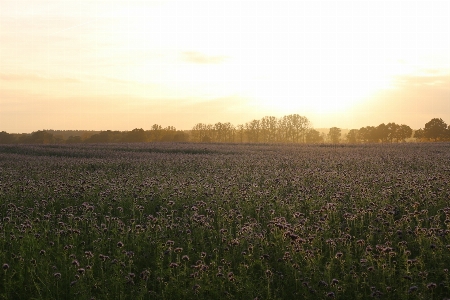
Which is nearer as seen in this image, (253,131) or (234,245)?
(234,245)

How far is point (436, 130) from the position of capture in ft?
298

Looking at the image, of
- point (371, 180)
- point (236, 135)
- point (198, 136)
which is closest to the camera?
point (371, 180)

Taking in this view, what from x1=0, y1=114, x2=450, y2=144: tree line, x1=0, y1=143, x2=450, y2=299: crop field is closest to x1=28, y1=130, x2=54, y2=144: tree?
x1=0, y1=114, x2=450, y2=144: tree line

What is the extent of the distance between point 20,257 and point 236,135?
132441 mm

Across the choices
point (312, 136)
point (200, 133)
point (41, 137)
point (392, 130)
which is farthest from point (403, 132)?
point (41, 137)

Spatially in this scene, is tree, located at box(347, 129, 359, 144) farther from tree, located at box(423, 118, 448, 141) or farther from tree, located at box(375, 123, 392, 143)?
tree, located at box(423, 118, 448, 141)

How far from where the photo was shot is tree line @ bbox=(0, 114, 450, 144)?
300ft

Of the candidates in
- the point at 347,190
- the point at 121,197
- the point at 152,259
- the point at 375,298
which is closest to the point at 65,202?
the point at 121,197

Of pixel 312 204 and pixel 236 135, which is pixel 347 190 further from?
pixel 236 135

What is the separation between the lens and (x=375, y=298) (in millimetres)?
5461

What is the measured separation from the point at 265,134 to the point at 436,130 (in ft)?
153

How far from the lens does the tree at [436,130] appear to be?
9012 cm

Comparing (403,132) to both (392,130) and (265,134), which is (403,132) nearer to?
(392,130)

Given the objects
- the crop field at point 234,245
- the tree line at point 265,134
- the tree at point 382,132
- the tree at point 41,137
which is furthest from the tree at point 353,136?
the crop field at point 234,245
